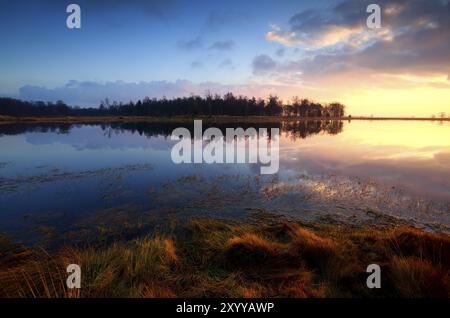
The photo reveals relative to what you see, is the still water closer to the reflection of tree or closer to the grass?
the grass

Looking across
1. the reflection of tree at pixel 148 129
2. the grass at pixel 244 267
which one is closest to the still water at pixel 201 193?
the grass at pixel 244 267

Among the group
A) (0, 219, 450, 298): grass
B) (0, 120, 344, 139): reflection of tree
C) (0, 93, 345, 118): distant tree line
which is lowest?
(0, 219, 450, 298): grass

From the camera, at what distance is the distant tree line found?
109562 millimetres

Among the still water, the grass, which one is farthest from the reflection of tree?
the grass

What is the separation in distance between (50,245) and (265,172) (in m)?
12.5

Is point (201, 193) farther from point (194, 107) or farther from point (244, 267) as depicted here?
point (194, 107)

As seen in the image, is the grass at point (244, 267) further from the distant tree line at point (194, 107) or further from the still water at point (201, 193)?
the distant tree line at point (194, 107)

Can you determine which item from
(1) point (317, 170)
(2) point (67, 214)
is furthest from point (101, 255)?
(1) point (317, 170)

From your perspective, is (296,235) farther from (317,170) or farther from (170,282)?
(317,170)

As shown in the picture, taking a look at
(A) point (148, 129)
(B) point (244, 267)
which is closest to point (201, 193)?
(B) point (244, 267)

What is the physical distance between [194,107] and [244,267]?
103 m

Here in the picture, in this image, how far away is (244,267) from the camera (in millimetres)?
5648

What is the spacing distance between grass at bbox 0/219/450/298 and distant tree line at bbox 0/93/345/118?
328 feet
